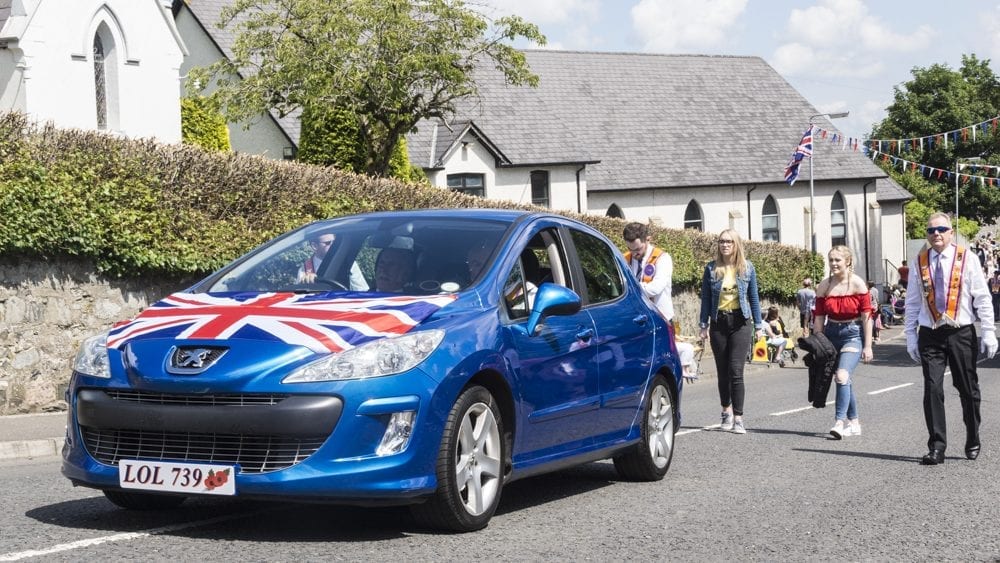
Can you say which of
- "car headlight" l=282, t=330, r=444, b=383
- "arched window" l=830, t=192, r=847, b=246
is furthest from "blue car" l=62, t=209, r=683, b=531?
"arched window" l=830, t=192, r=847, b=246

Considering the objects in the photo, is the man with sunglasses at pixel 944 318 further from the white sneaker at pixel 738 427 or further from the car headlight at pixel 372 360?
the car headlight at pixel 372 360

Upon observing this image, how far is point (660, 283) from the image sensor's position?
13.1 metres

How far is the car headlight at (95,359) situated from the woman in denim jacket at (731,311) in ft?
23.7

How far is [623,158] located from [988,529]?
52498 mm

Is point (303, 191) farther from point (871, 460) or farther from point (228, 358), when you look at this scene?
point (228, 358)

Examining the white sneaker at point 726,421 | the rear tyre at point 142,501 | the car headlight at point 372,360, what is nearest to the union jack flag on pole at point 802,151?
the white sneaker at point 726,421

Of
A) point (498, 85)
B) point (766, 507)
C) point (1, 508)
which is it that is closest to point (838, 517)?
point (766, 507)

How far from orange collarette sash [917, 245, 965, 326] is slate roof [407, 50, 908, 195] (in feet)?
134

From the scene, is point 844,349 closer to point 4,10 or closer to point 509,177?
point 4,10

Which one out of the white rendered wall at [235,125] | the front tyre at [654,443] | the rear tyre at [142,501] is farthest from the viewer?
the white rendered wall at [235,125]

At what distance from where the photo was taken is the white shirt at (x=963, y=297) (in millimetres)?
10602

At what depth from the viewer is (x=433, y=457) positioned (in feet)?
21.1

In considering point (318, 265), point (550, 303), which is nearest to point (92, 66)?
point (318, 265)

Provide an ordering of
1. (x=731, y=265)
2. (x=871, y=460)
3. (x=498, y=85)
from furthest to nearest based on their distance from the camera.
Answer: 1. (x=498, y=85)
2. (x=731, y=265)
3. (x=871, y=460)
